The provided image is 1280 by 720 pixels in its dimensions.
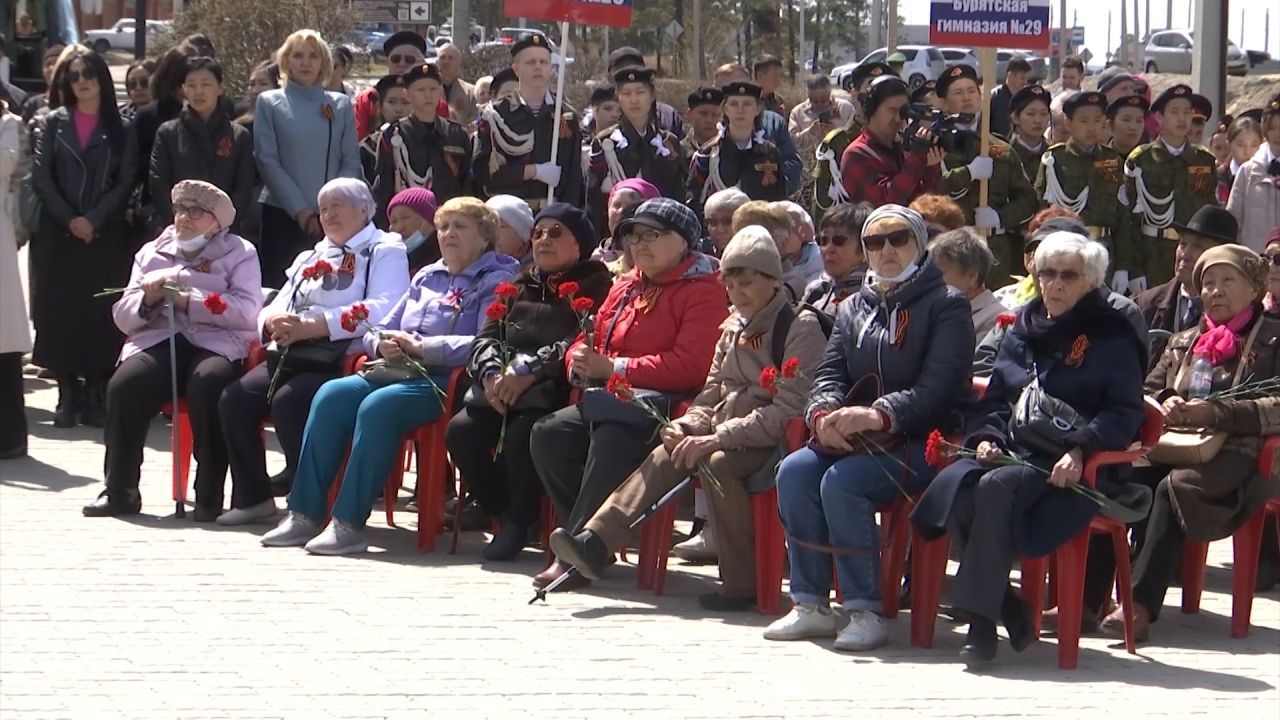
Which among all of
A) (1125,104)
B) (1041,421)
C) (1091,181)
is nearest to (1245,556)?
(1041,421)

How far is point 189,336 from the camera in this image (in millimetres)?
9344

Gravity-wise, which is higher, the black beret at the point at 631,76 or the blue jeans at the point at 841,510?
the black beret at the point at 631,76

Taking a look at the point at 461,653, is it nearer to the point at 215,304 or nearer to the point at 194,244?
the point at 215,304

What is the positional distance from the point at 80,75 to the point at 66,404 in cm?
188

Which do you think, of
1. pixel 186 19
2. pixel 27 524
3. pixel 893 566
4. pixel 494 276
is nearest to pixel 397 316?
pixel 494 276

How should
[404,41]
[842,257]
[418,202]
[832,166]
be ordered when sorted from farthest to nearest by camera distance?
[404,41]
[832,166]
[418,202]
[842,257]

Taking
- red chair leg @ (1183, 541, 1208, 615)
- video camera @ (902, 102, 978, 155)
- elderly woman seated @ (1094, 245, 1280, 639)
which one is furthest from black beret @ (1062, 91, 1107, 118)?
red chair leg @ (1183, 541, 1208, 615)

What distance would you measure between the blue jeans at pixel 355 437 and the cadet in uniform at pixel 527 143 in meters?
2.84

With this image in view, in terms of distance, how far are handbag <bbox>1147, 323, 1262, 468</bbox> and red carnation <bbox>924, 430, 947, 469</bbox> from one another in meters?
0.85

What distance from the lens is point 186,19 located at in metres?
27.9

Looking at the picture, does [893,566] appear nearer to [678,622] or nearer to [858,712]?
[678,622]

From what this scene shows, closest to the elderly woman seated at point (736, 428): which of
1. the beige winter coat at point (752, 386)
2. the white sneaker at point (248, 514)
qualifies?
the beige winter coat at point (752, 386)

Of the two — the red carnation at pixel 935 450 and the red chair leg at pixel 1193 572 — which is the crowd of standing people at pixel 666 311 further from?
the red chair leg at pixel 1193 572

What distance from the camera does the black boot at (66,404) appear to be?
1152 centimetres
